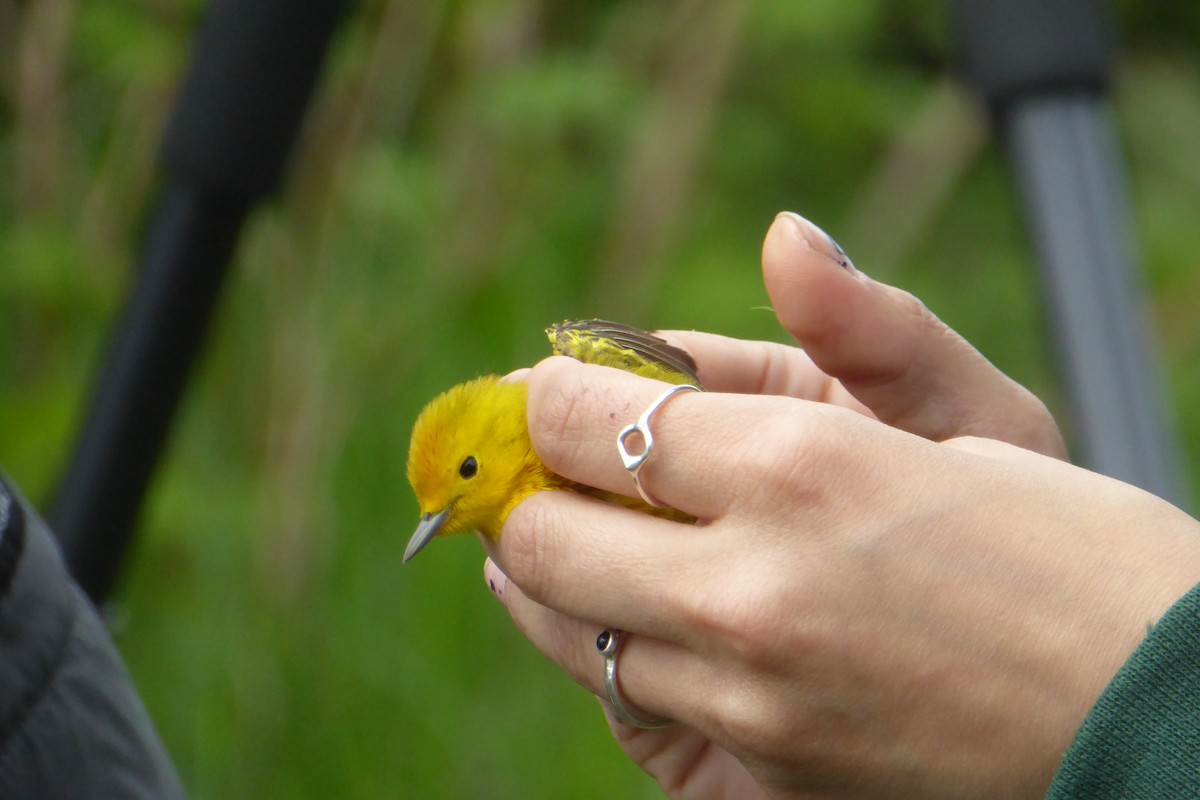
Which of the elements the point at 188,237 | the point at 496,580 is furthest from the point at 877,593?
the point at 188,237

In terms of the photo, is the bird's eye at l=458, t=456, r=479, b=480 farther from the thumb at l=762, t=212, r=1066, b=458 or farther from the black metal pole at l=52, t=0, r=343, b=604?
the black metal pole at l=52, t=0, r=343, b=604

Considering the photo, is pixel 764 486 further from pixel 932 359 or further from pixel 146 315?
pixel 146 315

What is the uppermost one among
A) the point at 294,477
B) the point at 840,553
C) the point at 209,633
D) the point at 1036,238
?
the point at 1036,238

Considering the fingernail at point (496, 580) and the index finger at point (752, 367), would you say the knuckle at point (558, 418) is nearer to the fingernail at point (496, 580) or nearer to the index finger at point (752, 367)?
the fingernail at point (496, 580)

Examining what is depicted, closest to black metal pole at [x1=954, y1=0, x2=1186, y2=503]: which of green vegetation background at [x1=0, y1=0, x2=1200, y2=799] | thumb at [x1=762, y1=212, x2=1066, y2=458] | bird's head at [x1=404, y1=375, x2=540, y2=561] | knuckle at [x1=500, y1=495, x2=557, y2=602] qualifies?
thumb at [x1=762, y1=212, x2=1066, y2=458]

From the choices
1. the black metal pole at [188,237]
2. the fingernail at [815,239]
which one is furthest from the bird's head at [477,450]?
the black metal pole at [188,237]

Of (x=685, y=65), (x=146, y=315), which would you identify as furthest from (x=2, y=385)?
(x=685, y=65)

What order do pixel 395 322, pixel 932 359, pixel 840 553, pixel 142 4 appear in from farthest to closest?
pixel 395 322, pixel 142 4, pixel 932 359, pixel 840 553
